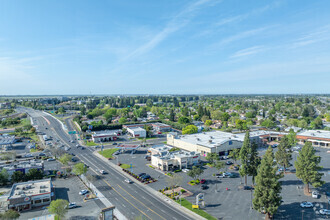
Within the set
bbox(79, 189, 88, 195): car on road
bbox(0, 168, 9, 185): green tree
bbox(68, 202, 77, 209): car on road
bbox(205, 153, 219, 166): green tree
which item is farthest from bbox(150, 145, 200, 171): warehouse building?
bbox(0, 168, 9, 185): green tree

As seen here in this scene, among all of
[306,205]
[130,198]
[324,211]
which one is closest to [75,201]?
[130,198]

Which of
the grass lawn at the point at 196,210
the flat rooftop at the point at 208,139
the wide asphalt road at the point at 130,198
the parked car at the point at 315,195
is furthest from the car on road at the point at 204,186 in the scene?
the flat rooftop at the point at 208,139

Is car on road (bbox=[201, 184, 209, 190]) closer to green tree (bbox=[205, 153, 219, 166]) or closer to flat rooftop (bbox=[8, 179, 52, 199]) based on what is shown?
green tree (bbox=[205, 153, 219, 166])

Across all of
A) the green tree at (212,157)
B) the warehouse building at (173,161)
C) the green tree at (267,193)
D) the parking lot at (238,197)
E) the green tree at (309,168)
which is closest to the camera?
the green tree at (267,193)

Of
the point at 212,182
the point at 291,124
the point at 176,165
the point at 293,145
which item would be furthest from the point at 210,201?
the point at 291,124

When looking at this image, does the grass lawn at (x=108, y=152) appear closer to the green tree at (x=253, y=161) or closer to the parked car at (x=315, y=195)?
the green tree at (x=253, y=161)

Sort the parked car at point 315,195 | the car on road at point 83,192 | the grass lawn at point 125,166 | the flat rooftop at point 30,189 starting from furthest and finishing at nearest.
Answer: the grass lawn at point 125,166 → the car on road at point 83,192 → the parked car at point 315,195 → the flat rooftop at point 30,189

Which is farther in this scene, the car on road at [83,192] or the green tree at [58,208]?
the car on road at [83,192]
